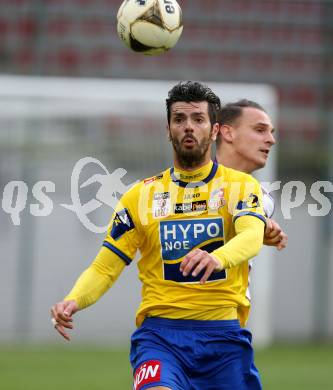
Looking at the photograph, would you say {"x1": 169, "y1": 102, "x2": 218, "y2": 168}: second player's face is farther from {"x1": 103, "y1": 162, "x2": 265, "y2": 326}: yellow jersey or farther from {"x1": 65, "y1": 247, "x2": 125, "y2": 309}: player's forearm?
{"x1": 65, "y1": 247, "x2": 125, "y2": 309}: player's forearm

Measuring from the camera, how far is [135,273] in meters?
13.1

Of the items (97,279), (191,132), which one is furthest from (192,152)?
(97,279)

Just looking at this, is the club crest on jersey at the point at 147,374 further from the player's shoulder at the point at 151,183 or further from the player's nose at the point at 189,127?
the player's nose at the point at 189,127

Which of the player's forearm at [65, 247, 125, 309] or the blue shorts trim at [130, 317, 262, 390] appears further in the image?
the player's forearm at [65, 247, 125, 309]

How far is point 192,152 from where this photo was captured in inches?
193

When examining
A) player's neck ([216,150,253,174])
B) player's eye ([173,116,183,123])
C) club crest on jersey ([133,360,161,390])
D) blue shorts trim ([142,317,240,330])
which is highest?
player's eye ([173,116,183,123])

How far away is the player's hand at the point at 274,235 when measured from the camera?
5.12 meters

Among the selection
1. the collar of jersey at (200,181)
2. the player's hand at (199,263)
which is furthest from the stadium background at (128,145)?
the player's hand at (199,263)

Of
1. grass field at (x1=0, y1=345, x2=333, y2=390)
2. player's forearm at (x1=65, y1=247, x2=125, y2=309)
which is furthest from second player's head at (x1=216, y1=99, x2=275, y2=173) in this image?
grass field at (x1=0, y1=345, x2=333, y2=390)

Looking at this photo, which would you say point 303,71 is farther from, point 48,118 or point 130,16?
point 130,16

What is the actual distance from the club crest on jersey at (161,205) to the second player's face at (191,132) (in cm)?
19

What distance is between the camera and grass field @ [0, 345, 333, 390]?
386 inches

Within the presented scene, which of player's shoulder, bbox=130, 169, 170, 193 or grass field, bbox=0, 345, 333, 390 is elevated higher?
player's shoulder, bbox=130, 169, 170, 193

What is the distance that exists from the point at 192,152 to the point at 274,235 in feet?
2.14
